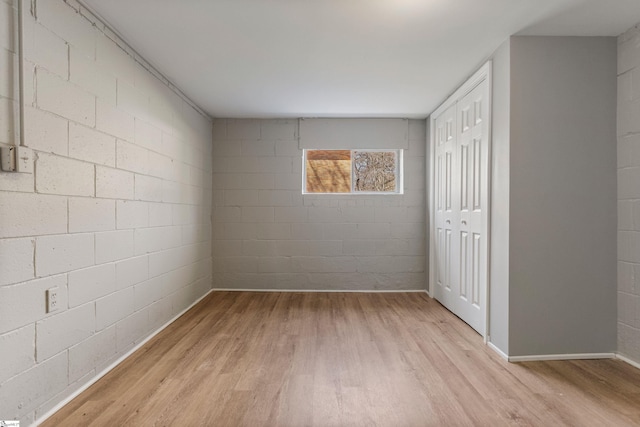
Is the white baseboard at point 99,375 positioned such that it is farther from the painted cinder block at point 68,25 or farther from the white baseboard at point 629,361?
the white baseboard at point 629,361

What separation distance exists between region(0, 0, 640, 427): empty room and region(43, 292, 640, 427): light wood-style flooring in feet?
0.06

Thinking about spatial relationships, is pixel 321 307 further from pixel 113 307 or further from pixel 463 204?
pixel 113 307

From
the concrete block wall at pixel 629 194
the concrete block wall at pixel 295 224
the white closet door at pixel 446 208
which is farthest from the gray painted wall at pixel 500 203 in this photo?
the concrete block wall at pixel 295 224

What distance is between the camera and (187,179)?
4.12 m

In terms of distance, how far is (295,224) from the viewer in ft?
16.5

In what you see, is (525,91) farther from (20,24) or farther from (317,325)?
(20,24)

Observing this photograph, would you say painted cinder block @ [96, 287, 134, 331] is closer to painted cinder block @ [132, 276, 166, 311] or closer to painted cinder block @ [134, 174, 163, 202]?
painted cinder block @ [132, 276, 166, 311]

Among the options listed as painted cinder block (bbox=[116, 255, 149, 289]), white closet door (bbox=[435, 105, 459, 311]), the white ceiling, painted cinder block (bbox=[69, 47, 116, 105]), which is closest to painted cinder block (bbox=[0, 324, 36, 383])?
painted cinder block (bbox=[116, 255, 149, 289])

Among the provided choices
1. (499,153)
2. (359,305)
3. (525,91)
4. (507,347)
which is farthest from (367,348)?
(525,91)

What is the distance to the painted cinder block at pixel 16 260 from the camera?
1717mm

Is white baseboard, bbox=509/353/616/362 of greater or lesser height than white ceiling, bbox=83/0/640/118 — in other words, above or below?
below

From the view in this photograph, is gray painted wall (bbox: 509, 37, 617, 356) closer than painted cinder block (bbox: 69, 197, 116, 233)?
No

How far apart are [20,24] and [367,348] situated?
290 centimetres

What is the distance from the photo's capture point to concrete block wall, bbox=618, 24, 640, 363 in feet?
8.36
